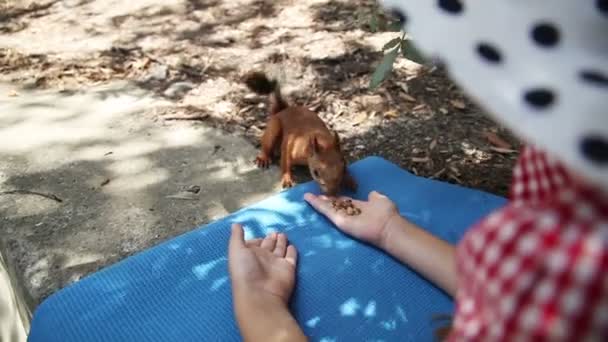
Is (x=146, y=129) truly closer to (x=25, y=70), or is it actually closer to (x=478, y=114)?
(x=25, y=70)

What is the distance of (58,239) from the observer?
6.53 feet

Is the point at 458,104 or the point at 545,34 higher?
the point at 545,34

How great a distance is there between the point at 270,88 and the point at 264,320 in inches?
66.1

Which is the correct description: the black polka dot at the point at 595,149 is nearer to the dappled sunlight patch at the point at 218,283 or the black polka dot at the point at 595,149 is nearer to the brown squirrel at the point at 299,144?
the dappled sunlight patch at the point at 218,283

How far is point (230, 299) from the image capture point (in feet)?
4.85

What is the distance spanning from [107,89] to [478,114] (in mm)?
1816

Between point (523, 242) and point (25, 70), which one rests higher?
point (523, 242)

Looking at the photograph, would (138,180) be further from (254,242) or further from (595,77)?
(595,77)

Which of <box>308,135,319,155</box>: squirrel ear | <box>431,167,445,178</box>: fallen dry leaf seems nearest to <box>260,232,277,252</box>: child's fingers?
<box>308,135,319,155</box>: squirrel ear

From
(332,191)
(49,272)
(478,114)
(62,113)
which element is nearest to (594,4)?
(332,191)

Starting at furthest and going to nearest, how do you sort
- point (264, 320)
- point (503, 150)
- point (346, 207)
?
point (503, 150)
point (346, 207)
point (264, 320)

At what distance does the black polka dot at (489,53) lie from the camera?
0.52 metres

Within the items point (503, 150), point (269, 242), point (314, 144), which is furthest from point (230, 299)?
point (503, 150)

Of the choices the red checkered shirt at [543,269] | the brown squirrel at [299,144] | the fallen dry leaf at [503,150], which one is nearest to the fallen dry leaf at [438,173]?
the fallen dry leaf at [503,150]
